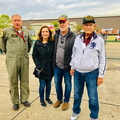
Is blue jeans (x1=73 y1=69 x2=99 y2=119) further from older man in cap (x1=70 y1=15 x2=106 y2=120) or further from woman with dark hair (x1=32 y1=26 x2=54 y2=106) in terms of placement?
woman with dark hair (x1=32 y1=26 x2=54 y2=106)

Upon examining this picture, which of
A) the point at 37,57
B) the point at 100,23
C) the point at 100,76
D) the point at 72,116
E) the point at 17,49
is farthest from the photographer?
the point at 100,23

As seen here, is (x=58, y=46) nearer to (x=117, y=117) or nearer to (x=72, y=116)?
(x=72, y=116)

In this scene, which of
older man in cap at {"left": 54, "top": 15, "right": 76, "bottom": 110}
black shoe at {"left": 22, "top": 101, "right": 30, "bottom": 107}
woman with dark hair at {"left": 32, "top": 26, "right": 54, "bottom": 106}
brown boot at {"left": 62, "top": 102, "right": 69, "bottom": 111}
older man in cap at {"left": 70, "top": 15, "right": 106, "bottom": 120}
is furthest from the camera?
black shoe at {"left": 22, "top": 101, "right": 30, "bottom": 107}

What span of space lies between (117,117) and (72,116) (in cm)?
86

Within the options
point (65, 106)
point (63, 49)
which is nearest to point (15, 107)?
point (65, 106)

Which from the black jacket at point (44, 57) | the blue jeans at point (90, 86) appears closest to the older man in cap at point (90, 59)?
the blue jeans at point (90, 86)

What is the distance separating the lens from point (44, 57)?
256 centimetres

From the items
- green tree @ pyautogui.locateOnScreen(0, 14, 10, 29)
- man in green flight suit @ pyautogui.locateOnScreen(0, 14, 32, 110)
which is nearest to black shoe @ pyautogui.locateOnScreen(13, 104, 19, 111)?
man in green flight suit @ pyautogui.locateOnScreen(0, 14, 32, 110)

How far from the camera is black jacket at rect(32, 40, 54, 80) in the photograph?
255cm

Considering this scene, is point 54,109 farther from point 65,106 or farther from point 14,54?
point 14,54

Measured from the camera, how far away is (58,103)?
2820 millimetres

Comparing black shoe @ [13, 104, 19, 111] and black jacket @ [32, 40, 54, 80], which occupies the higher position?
black jacket @ [32, 40, 54, 80]

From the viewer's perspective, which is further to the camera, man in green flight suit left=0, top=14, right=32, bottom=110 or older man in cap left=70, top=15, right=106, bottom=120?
man in green flight suit left=0, top=14, right=32, bottom=110

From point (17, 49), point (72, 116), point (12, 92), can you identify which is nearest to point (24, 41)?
point (17, 49)
